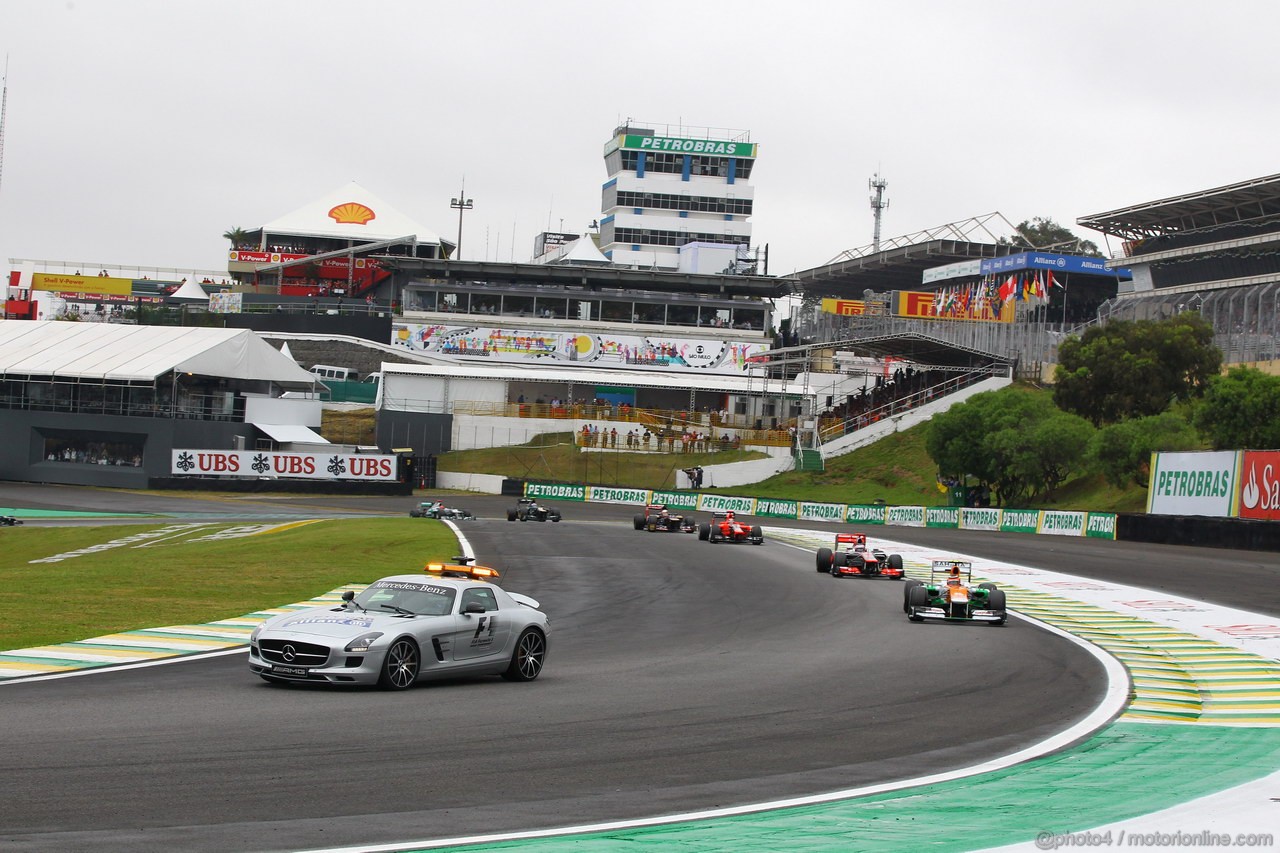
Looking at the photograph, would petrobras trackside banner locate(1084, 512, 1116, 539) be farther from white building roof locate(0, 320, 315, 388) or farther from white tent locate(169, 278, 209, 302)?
white tent locate(169, 278, 209, 302)

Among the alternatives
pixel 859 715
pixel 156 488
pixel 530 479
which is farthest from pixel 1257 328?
pixel 859 715

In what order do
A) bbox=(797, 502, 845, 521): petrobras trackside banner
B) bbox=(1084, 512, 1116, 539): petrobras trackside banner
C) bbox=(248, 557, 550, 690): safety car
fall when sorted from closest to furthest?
bbox=(248, 557, 550, 690): safety car → bbox=(1084, 512, 1116, 539): petrobras trackside banner → bbox=(797, 502, 845, 521): petrobras trackside banner

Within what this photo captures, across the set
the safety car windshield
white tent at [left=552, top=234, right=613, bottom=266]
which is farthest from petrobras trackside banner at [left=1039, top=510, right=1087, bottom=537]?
white tent at [left=552, top=234, right=613, bottom=266]

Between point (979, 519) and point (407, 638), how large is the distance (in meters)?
45.3

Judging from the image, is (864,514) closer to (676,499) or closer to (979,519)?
(979,519)

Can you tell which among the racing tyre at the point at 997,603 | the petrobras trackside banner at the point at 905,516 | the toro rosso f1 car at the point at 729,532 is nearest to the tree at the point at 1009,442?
the petrobras trackside banner at the point at 905,516

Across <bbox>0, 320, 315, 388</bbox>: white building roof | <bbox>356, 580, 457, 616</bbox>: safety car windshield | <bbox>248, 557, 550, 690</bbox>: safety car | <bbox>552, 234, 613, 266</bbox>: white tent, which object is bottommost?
<bbox>248, 557, 550, 690</bbox>: safety car

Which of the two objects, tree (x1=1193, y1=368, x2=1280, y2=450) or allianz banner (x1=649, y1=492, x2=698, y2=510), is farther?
allianz banner (x1=649, y1=492, x2=698, y2=510)

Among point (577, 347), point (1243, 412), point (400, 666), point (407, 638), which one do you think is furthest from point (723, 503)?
point (400, 666)

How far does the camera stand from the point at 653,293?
349ft

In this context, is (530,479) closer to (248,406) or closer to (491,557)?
(248,406)

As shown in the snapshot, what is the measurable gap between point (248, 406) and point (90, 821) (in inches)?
2664

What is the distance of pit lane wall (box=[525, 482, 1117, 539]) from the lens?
50.7 m

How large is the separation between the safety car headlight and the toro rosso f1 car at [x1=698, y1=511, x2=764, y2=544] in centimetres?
2926
